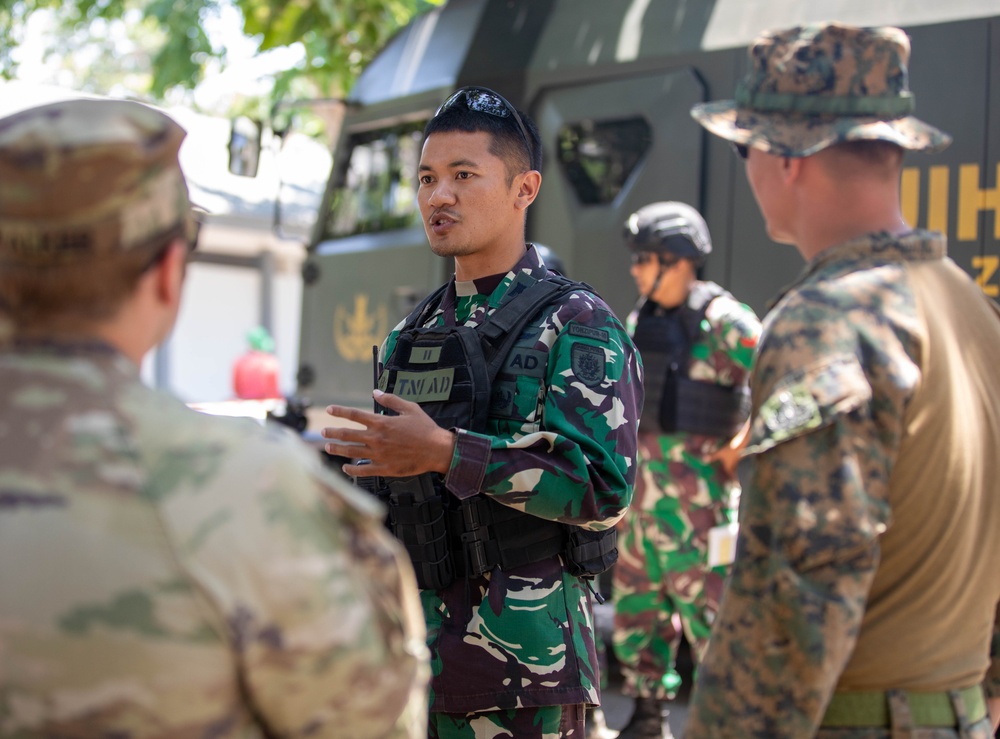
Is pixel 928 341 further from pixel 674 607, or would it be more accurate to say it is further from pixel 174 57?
pixel 174 57

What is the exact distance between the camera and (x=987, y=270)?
12.5ft

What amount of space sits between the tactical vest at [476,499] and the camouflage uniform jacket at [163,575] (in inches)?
38.1

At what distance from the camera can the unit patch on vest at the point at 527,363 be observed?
6.97 ft

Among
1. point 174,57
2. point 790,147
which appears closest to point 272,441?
point 790,147

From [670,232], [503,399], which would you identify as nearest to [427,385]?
[503,399]

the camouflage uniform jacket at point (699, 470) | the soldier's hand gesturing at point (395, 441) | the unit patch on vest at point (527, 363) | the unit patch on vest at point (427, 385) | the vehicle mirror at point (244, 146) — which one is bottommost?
the camouflage uniform jacket at point (699, 470)

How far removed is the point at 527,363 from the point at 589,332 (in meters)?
0.13

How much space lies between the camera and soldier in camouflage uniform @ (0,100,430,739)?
3.34 feet

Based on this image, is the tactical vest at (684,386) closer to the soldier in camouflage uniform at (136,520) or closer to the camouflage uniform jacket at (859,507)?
the camouflage uniform jacket at (859,507)

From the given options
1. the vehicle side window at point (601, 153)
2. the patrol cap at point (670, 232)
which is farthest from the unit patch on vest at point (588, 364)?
the vehicle side window at point (601, 153)

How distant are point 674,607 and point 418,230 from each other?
2.10m

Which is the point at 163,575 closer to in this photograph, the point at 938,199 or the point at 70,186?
the point at 70,186

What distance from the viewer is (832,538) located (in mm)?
1381

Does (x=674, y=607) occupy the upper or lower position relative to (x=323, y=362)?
lower
